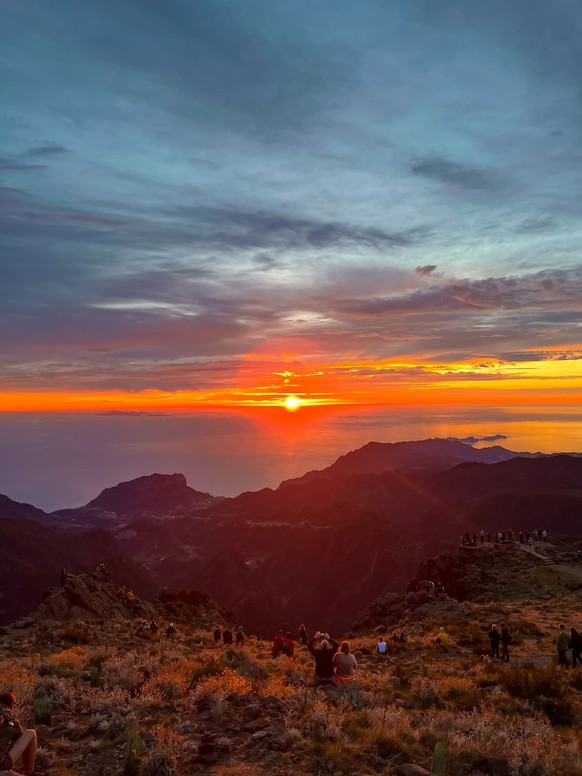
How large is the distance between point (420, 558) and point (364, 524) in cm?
2467

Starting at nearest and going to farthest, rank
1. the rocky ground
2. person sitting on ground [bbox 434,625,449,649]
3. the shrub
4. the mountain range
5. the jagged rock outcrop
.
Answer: the rocky ground
the shrub
person sitting on ground [bbox 434,625,449,649]
the jagged rock outcrop
the mountain range

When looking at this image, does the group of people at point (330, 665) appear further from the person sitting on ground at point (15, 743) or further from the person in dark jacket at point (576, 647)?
the person in dark jacket at point (576, 647)

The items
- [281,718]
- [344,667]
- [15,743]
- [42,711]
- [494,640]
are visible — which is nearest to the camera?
[15,743]

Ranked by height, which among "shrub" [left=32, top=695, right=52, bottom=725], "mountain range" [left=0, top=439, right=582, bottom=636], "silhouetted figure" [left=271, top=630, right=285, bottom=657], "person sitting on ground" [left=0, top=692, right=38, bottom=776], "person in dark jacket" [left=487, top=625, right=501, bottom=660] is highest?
"person sitting on ground" [left=0, top=692, right=38, bottom=776]

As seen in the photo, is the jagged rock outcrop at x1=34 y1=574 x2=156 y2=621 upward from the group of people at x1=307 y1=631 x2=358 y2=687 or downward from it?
downward

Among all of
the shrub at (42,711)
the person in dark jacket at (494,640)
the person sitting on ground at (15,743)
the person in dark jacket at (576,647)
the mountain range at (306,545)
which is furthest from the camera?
the mountain range at (306,545)

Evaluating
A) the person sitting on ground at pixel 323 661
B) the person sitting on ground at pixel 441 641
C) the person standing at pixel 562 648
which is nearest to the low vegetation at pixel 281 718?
the person sitting on ground at pixel 323 661

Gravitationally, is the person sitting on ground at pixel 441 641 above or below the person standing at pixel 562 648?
below

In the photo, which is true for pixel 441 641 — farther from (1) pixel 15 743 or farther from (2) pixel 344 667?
(1) pixel 15 743

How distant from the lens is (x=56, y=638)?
2514 cm

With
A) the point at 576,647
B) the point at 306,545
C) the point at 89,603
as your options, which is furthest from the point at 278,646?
the point at 306,545

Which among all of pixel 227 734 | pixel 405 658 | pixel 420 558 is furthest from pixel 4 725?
pixel 420 558

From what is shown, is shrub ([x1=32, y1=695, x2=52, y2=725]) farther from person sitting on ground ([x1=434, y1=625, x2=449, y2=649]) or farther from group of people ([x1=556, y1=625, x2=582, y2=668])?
person sitting on ground ([x1=434, y1=625, x2=449, y2=649])

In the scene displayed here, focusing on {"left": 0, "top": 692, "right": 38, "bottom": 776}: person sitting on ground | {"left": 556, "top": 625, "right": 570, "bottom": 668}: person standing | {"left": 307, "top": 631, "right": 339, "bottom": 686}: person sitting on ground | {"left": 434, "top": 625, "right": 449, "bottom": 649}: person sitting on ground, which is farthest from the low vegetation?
{"left": 434, "top": 625, "right": 449, "bottom": 649}: person sitting on ground
